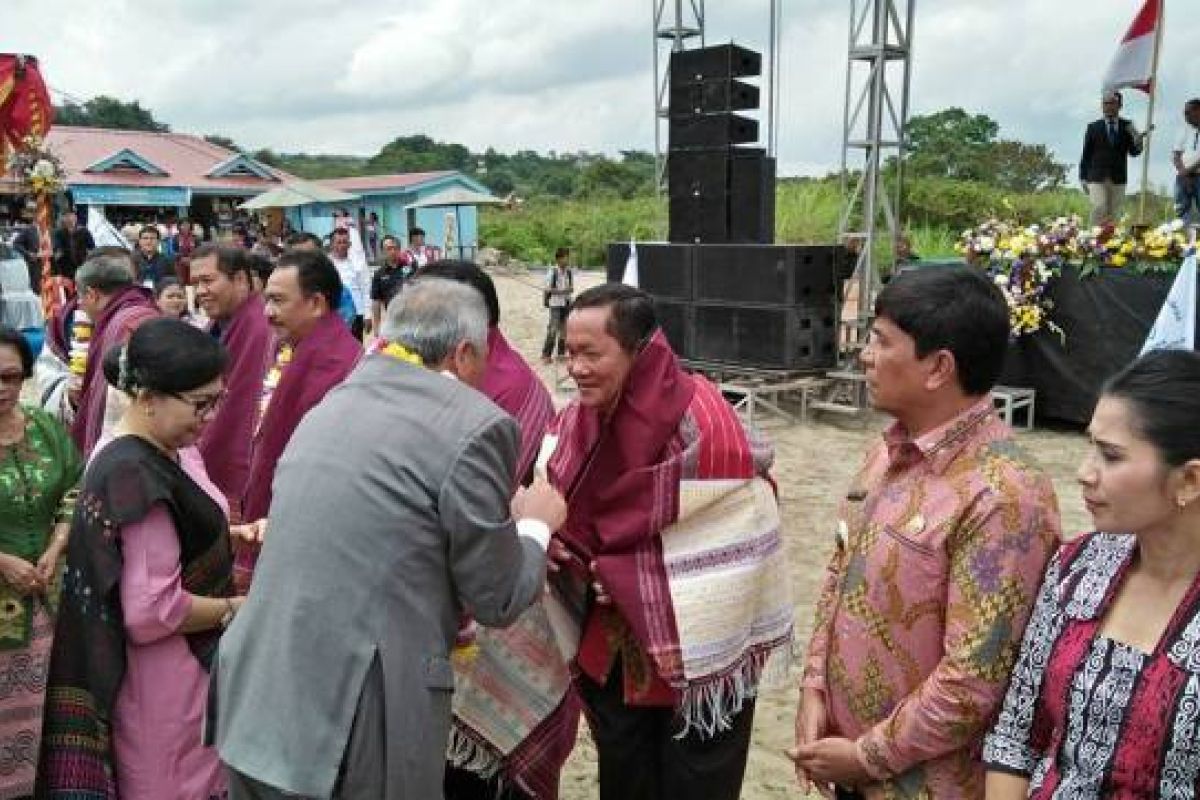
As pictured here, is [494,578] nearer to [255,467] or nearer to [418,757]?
[418,757]

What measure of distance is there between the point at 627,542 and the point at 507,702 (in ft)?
1.95

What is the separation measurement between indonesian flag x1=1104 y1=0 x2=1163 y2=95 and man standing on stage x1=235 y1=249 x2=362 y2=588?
7.79 m

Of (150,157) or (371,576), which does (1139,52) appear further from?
(150,157)

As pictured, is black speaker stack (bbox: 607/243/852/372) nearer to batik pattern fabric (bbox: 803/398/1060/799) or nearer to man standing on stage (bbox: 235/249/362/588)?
man standing on stage (bbox: 235/249/362/588)

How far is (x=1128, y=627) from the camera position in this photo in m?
Result: 1.41

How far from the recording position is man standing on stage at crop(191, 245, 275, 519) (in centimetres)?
383

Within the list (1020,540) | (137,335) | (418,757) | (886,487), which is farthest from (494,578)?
(137,335)

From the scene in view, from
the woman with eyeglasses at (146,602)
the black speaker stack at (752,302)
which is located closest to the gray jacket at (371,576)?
the woman with eyeglasses at (146,602)

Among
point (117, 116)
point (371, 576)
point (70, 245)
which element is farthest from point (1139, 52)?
point (117, 116)

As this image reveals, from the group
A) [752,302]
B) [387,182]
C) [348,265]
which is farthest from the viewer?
[387,182]

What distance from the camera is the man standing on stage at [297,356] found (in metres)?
3.31

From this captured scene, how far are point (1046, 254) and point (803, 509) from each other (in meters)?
3.43

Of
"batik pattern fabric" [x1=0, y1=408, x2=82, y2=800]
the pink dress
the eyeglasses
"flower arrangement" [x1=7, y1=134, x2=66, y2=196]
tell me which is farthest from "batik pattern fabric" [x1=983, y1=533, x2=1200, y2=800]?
"flower arrangement" [x1=7, y1=134, x2=66, y2=196]

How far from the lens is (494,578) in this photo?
5.71 ft
